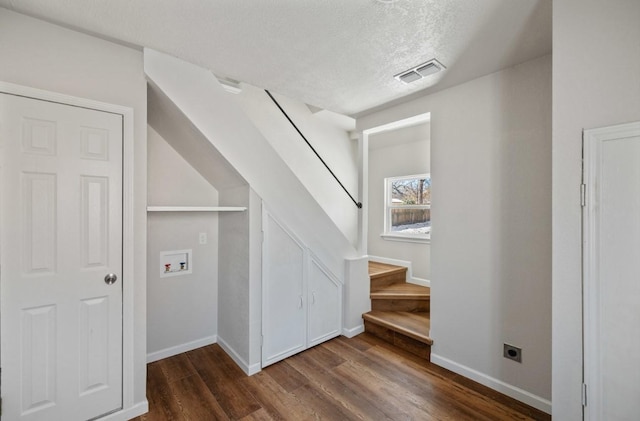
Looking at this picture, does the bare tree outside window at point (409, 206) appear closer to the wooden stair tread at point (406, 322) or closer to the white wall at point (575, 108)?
the wooden stair tread at point (406, 322)

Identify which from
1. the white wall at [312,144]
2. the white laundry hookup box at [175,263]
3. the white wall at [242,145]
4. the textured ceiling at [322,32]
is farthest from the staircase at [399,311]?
the textured ceiling at [322,32]

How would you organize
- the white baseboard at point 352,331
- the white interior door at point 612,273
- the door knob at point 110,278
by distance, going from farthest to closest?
the white baseboard at point 352,331, the door knob at point 110,278, the white interior door at point 612,273

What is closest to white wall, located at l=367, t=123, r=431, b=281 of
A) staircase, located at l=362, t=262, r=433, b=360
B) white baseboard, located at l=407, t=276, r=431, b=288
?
white baseboard, located at l=407, t=276, r=431, b=288

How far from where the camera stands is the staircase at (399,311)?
2.75 metres

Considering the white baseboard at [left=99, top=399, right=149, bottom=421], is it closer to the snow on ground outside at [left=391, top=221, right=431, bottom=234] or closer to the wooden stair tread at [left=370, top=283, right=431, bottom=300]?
the wooden stair tread at [left=370, top=283, right=431, bottom=300]

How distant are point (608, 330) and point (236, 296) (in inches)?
98.1

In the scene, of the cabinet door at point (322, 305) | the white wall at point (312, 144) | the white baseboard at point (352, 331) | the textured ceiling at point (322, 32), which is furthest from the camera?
the white wall at point (312, 144)

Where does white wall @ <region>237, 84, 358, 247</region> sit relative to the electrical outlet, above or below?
above

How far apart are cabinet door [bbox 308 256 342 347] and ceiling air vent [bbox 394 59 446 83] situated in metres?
1.83

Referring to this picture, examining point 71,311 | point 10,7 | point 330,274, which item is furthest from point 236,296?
point 10,7

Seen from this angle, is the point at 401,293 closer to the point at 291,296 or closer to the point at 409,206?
the point at 409,206

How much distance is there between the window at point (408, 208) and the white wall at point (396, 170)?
84mm

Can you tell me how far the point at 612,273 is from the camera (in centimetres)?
120

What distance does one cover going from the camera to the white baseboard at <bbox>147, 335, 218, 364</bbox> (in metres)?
2.64
